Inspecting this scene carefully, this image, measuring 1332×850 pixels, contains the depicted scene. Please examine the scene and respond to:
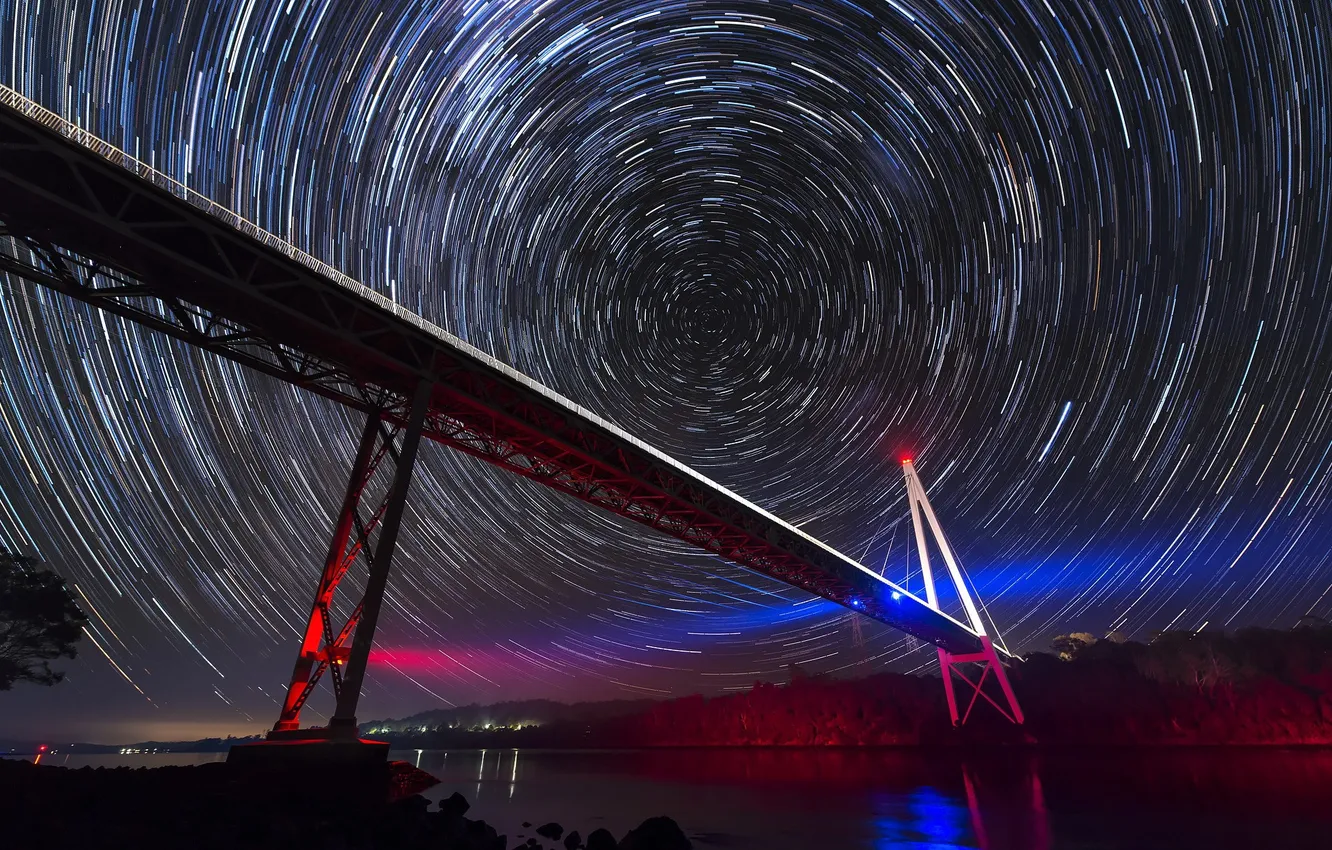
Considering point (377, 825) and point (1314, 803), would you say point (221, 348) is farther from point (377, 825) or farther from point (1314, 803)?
point (1314, 803)

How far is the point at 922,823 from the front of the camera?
45.5 feet

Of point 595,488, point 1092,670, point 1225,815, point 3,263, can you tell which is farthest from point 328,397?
point 1092,670

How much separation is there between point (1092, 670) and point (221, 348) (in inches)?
3213

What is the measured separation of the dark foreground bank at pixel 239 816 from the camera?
23.3 feet

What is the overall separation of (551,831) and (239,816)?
6.73 metres

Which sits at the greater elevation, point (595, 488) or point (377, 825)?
point (595, 488)

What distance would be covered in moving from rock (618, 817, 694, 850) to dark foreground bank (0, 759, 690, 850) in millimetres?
20

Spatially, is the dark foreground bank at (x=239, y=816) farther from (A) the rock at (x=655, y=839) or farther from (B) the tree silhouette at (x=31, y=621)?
(B) the tree silhouette at (x=31, y=621)

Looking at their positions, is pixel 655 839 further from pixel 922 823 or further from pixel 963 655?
pixel 963 655

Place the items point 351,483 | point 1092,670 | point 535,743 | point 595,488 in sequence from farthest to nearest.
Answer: point 535,743, point 1092,670, point 595,488, point 351,483

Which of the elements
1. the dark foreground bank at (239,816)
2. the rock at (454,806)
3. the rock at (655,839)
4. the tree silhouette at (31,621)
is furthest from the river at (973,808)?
the tree silhouette at (31,621)

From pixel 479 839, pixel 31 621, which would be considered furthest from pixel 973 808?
pixel 31 621

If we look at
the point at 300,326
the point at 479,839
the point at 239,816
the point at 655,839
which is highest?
the point at 300,326

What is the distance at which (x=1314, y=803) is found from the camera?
47.3 feet
